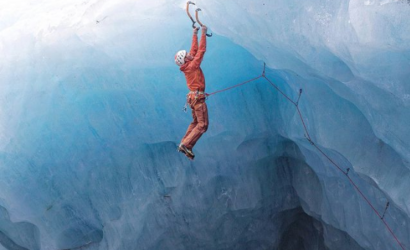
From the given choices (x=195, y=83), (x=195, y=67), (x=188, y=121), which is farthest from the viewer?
(x=188, y=121)

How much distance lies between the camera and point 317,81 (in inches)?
193

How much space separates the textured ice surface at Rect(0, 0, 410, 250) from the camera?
4.34 m

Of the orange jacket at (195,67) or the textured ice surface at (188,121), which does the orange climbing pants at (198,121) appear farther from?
the textured ice surface at (188,121)

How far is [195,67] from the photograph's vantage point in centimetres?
423

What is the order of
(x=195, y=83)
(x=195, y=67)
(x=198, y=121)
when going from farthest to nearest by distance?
(x=198, y=121)
(x=195, y=83)
(x=195, y=67)

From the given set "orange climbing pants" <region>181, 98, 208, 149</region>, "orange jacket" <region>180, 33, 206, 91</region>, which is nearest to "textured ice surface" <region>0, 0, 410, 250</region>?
"orange jacket" <region>180, 33, 206, 91</region>

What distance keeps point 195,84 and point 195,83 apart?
1cm

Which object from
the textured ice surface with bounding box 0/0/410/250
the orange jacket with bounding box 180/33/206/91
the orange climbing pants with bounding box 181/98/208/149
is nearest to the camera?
the orange jacket with bounding box 180/33/206/91

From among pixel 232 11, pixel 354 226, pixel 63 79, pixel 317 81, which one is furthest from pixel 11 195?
pixel 354 226

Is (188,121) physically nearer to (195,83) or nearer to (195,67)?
(195,83)

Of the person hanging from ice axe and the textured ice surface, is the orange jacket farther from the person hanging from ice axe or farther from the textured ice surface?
the textured ice surface

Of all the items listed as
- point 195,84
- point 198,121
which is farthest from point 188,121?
point 195,84

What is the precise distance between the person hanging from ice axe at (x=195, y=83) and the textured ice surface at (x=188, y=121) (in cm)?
60

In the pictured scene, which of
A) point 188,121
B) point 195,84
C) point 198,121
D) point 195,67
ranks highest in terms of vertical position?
point 195,67
